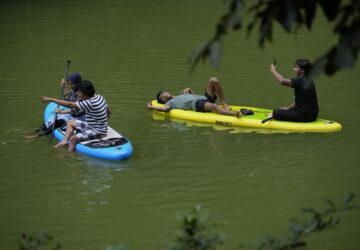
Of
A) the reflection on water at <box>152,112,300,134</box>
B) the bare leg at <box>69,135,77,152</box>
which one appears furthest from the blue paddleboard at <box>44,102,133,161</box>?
the reflection on water at <box>152,112,300,134</box>

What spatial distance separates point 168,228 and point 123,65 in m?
7.42

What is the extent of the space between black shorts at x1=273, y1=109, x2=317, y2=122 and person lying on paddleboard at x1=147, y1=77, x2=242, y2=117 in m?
0.65

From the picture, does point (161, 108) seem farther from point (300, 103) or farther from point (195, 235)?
point (195, 235)

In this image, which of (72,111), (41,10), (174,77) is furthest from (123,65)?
(41,10)

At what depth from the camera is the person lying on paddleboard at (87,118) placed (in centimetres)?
788

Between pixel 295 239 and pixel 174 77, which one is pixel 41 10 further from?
pixel 295 239

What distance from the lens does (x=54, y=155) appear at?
316 inches

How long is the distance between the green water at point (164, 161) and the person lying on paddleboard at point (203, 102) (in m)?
0.38

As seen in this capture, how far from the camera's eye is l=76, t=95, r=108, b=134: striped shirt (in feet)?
25.8

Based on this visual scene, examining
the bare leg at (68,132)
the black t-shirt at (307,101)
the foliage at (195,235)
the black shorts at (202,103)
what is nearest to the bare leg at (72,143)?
the bare leg at (68,132)

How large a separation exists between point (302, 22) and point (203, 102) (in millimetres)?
6958

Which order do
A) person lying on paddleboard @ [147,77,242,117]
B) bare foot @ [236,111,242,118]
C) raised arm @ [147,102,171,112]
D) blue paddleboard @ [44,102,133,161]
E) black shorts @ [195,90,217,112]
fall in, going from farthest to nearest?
raised arm @ [147,102,171,112] < black shorts @ [195,90,217,112] < person lying on paddleboard @ [147,77,242,117] < bare foot @ [236,111,242,118] < blue paddleboard @ [44,102,133,161]

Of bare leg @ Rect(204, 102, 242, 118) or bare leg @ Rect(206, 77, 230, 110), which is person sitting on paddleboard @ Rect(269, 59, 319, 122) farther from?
bare leg @ Rect(206, 77, 230, 110)

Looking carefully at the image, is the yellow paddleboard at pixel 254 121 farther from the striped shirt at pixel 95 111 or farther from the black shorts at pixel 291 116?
the striped shirt at pixel 95 111
